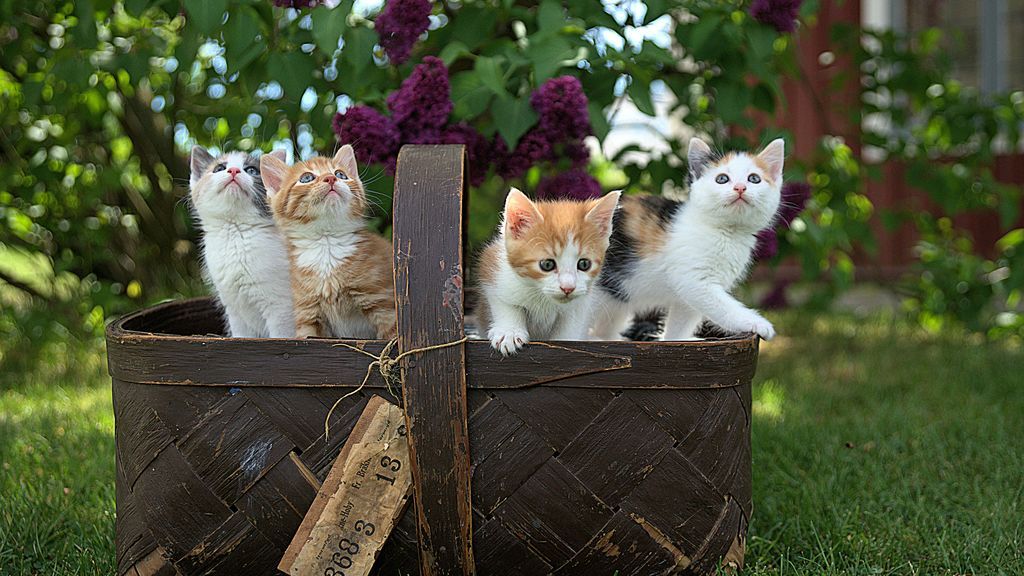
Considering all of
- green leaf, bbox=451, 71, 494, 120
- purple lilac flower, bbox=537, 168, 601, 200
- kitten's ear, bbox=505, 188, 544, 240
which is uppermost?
green leaf, bbox=451, 71, 494, 120

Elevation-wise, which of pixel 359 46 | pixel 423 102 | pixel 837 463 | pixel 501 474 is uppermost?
pixel 359 46

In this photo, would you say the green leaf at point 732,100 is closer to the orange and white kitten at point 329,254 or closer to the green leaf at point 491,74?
the green leaf at point 491,74

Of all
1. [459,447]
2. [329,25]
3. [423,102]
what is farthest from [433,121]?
[459,447]

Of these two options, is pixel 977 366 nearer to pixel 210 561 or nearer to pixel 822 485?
pixel 822 485

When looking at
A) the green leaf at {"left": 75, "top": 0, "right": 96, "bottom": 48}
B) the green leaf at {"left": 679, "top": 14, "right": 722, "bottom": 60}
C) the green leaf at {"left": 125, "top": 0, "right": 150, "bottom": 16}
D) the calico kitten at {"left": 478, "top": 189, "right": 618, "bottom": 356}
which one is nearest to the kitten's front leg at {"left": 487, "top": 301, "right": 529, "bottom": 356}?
the calico kitten at {"left": 478, "top": 189, "right": 618, "bottom": 356}

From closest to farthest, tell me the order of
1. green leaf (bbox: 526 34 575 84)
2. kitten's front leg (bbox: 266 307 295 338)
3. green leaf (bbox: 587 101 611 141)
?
kitten's front leg (bbox: 266 307 295 338)
green leaf (bbox: 526 34 575 84)
green leaf (bbox: 587 101 611 141)

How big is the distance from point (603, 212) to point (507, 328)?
0.22 meters

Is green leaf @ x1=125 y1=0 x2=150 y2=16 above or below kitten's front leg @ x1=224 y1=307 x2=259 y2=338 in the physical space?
above

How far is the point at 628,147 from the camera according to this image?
7.17 feet

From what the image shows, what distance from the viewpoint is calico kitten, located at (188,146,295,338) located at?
1463 millimetres

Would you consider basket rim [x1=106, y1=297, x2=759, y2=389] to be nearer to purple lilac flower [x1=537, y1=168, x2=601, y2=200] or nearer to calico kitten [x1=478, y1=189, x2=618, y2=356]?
calico kitten [x1=478, y1=189, x2=618, y2=356]

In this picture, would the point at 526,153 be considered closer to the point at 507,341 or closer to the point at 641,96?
the point at 641,96

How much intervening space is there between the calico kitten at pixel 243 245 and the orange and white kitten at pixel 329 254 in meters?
0.07

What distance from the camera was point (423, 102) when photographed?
63.6 inches
